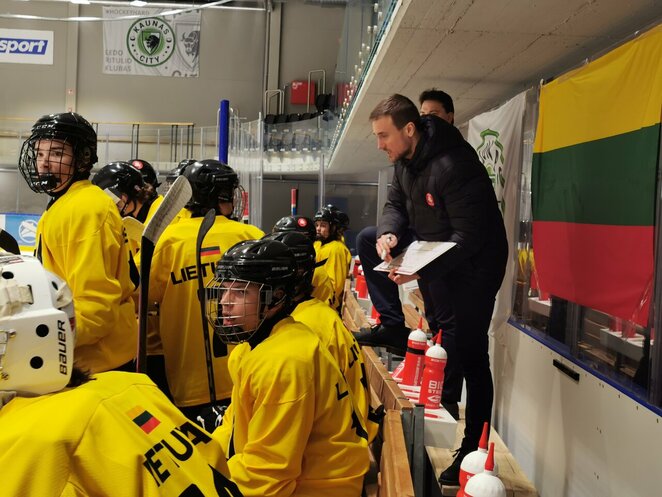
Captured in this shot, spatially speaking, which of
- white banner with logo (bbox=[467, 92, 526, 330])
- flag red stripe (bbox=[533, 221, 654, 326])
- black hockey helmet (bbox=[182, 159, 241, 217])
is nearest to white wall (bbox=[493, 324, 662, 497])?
white banner with logo (bbox=[467, 92, 526, 330])

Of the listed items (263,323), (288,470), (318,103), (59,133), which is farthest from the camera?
(318,103)

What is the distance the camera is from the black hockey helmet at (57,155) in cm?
218

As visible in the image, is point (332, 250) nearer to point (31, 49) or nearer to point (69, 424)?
point (69, 424)

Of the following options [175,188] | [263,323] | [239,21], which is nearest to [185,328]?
[175,188]

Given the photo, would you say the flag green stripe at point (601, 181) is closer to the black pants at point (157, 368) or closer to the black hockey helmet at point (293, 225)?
the black hockey helmet at point (293, 225)

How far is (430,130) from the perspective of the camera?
256 cm

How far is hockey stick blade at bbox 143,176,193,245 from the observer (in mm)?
2377

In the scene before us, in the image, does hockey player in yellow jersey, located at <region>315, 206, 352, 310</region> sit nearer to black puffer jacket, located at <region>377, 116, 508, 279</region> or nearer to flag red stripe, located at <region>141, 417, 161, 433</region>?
black puffer jacket, located at <region>377, 116, 508, 279</region>

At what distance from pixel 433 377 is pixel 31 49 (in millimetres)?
17618

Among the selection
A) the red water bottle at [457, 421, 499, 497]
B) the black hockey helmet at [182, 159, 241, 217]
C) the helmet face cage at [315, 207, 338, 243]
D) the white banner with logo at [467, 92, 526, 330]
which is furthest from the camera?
the helmet face cage at [315, 207, 338, 243]

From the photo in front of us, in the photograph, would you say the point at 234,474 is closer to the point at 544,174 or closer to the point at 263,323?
the point at 263,323

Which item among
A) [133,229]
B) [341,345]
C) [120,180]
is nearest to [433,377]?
[341,345]

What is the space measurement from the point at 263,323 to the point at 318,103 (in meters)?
16.1

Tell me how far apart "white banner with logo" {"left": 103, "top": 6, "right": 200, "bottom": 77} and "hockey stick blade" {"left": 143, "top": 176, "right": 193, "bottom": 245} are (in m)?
16.2
